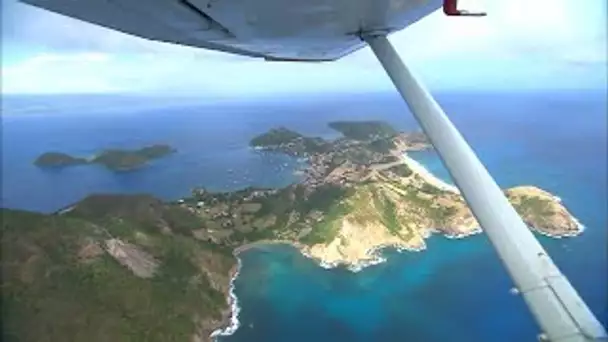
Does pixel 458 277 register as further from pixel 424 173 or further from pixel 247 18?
pixel 247 18

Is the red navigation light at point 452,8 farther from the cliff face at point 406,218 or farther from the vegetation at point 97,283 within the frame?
the cliff face at point 406,218

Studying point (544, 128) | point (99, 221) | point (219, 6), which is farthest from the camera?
A: point (544, 128)

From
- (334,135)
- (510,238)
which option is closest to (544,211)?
(334,135)

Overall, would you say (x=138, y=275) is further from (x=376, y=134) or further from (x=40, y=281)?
(x=376, y=134)

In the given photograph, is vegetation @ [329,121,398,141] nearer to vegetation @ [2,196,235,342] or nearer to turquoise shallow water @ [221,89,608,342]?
turquoise shallow water @ [221,89,608,342]

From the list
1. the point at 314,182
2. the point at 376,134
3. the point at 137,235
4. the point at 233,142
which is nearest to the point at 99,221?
the point at 137,235

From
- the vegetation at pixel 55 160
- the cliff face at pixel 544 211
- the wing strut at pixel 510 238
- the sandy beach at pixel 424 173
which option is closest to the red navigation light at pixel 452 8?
the wing strut at pixel 510 238

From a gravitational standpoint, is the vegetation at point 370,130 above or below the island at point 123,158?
above
